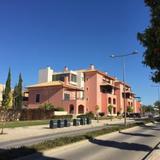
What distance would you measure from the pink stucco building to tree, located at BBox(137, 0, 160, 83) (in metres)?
50.3

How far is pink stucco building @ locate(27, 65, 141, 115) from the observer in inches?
2867

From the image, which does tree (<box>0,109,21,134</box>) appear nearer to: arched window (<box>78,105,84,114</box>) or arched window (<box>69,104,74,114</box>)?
arched window (<box>69,104,74,114</box>)

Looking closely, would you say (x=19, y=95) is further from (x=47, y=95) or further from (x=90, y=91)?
(x=90, y=91)

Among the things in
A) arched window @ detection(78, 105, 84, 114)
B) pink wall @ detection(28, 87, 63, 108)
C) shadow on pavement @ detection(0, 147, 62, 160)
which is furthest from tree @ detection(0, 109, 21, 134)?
shadow on pavement @ detection(0, 147, 62, 160)

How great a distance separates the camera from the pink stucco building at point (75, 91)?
72.8 metres

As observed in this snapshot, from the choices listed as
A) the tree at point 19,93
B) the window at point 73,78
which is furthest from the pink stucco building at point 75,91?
the tree at point 19,93

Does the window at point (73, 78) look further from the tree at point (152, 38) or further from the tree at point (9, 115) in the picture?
the tree at point (152, 38)

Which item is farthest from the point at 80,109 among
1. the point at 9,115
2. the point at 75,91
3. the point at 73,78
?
the point at 9,115

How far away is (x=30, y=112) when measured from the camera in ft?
193

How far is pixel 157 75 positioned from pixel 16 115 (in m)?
43.1

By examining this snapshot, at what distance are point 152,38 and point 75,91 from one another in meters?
64.4

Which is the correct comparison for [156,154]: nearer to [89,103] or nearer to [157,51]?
[157,51]

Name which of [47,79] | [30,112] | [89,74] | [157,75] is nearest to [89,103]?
[89,74]

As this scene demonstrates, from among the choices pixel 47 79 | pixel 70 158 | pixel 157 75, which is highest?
pixel 47 79
